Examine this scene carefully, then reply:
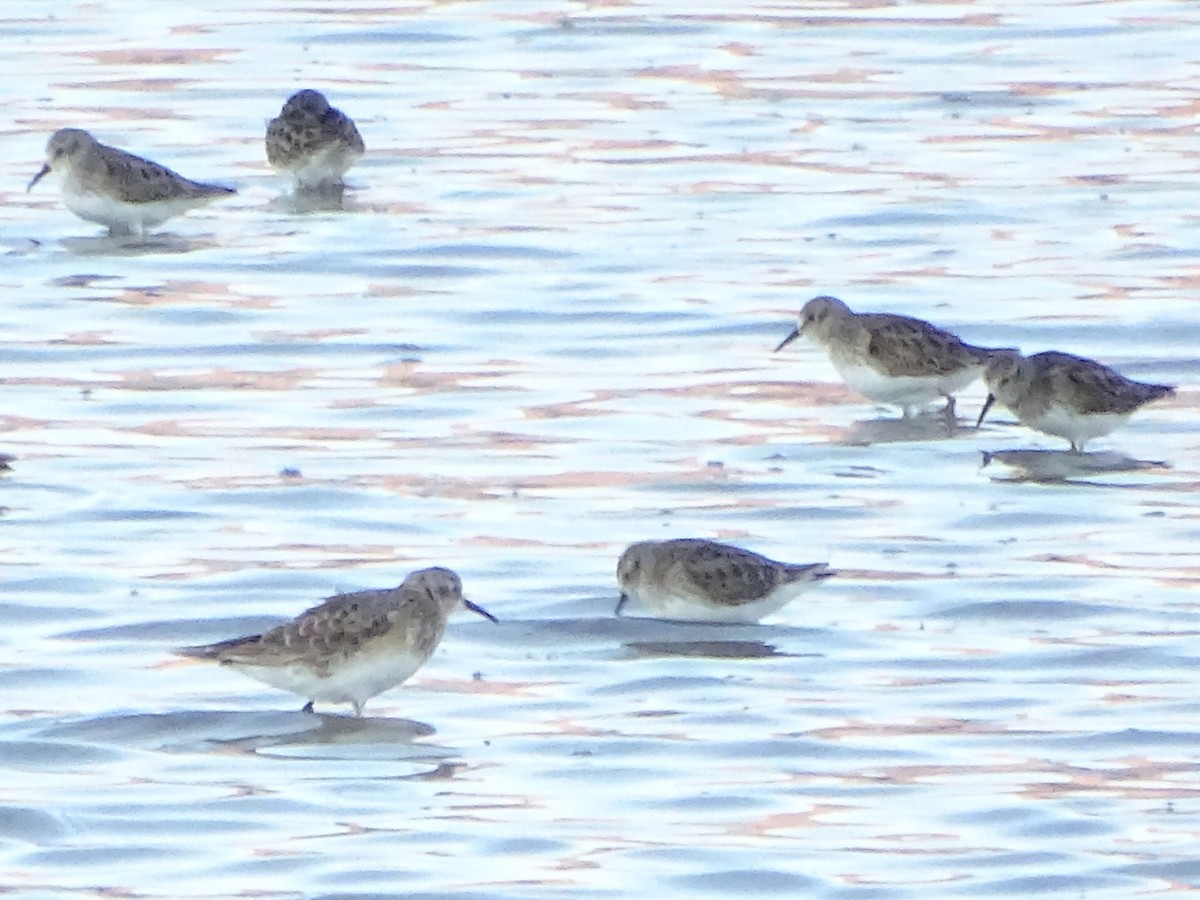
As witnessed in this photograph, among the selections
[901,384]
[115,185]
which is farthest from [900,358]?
[115,185]

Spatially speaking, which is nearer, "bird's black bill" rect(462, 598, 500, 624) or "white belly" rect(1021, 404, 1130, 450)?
"bird's black bill" rect(462, 598, 500, 624)

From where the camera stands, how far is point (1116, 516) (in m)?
12.5

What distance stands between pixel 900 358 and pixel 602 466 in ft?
4.68

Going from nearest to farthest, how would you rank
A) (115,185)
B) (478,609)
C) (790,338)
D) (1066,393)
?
(478,609)
(1066,393)
(790,338)
(115,185)

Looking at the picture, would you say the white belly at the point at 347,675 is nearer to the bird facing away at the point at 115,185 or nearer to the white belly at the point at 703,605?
the white belly at the point at 703,605

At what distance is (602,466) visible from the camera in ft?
43.4

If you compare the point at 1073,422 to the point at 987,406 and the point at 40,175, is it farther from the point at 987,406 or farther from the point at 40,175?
the point at 40,175

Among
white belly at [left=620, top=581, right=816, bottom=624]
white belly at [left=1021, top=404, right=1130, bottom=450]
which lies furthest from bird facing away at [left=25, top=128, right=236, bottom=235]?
white belly at [left=620, top=581, right=816, bottom=624]

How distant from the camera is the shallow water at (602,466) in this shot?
9055 millimetres

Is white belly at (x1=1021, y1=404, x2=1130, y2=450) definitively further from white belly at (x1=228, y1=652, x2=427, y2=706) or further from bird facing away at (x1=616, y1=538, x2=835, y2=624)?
white belly at (x1=228, y1=652, x2=427, y2=706)

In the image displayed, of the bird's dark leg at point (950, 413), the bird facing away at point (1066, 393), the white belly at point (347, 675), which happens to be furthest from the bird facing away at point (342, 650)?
the bird's dark leg at point (950, 413)

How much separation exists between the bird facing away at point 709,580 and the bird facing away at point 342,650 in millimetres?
1127

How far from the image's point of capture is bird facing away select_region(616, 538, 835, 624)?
1092 centimetres

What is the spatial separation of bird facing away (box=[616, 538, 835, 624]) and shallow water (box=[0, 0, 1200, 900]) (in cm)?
A: 14
